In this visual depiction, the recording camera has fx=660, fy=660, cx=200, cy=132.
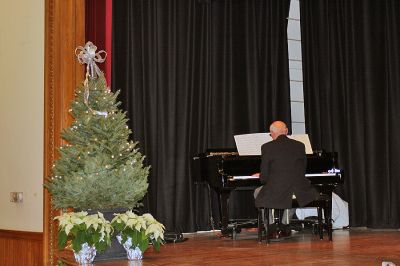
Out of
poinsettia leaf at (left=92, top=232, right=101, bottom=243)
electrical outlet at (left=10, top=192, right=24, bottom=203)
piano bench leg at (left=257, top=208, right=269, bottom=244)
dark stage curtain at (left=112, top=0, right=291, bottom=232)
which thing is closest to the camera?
poinsettia leaf at (left=92, top=232, right=101, bottom=243)

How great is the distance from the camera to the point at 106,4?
6.34 metres

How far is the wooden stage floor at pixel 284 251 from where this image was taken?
4645mm

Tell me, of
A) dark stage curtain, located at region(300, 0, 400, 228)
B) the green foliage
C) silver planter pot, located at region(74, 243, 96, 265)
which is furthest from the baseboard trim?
dark stage curtain, located at region(300, 0, 400, 228)

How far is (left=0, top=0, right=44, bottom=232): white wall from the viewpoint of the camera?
600cm

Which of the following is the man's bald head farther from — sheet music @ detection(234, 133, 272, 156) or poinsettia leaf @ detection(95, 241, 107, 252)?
poinsettia leaf @ detection(95, 241, 107, 252)

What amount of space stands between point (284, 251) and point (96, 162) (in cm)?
187

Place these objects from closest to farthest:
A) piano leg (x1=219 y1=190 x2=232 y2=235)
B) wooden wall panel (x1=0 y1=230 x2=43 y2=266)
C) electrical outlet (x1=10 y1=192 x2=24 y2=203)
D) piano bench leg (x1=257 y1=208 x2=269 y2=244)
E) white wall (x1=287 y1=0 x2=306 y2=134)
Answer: wooden wall panel (x1=0 y1=230 x2=43 y2=266), electrical outlet (x1=10 y1=192 x2=24 y2=203), piano bench leg (x1=257 y1=208 x2=269 y2=244), piano leg (x1=219 y1=190 x2=232 y2=235), white wall (x1=287 y1=0 x2=306 y2=134)

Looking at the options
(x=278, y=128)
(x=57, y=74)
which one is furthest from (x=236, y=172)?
(x=57, y=74)

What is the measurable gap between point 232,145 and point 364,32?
2.35m

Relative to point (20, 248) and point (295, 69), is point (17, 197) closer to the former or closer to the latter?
point (20, 248)

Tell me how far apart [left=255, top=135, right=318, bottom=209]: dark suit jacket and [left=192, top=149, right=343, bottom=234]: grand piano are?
63 cm

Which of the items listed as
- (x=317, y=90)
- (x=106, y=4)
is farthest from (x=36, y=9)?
(x=317, y=90)

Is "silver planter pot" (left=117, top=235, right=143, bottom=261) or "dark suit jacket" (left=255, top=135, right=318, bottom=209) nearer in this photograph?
"silver planter pot" (left=117, top=235, right=143, bottom=261)

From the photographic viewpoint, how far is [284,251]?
550cm
